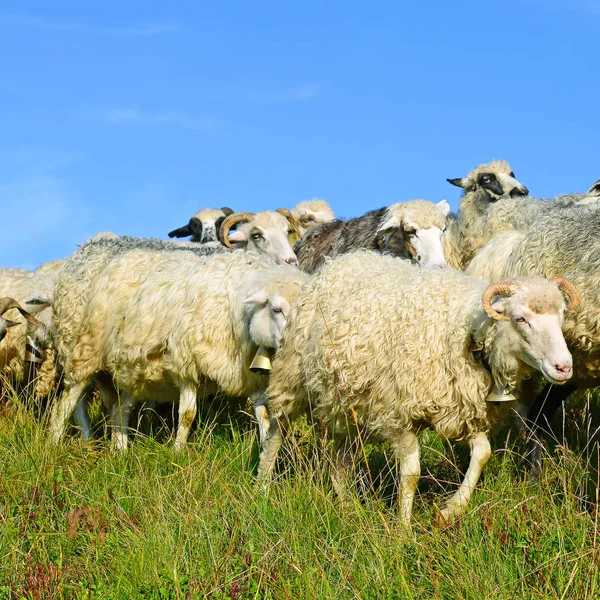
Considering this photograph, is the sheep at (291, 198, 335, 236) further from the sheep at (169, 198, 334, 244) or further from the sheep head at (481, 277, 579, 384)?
the sheep head at (481, 277, 579, 384)

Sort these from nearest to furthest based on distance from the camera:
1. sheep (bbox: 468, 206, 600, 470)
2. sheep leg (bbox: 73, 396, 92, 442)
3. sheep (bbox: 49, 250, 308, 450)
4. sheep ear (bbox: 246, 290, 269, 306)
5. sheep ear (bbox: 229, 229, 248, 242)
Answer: sheep (bbox: 468, 206, 600, 470)
sheep ear (bbox: 246, 290, 269, 306)
sheep (bbox: 49, 250, 308, 450)
sheep leg (bbox: 73, 396, 92, 442)
sheep ear (bbox: 229, 229, 248, 242)

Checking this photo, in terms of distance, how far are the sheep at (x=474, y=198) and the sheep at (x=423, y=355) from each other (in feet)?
13.9

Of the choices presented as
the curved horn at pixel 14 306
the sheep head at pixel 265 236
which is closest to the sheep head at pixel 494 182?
the sheep head at pixel 265 236

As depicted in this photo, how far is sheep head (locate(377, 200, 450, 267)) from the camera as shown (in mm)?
9771

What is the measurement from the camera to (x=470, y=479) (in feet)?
20.3

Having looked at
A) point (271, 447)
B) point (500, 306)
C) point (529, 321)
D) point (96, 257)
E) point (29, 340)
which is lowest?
point (271, 447)

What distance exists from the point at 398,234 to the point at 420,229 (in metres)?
0.32

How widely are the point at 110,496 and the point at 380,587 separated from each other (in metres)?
2.36

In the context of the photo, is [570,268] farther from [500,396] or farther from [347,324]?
[347,324]

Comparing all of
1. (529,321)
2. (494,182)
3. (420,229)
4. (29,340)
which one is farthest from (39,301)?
(529,321)

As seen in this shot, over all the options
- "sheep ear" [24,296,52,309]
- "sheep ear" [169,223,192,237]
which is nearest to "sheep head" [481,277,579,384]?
"sheep ear" [24,296,52,309]

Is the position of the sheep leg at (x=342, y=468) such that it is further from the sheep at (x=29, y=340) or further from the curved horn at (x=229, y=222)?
the curved horn at (x=229, y=222)

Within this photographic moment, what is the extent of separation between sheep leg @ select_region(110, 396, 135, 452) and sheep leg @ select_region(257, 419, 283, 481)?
1601 mm

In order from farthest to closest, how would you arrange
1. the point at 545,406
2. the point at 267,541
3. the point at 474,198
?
the point at 474,198, the point at 545,406, the point at 267,541
